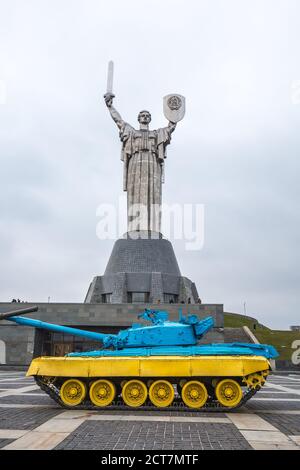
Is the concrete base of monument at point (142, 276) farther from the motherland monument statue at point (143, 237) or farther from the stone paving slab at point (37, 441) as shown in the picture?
the stone paving slab at point (37, 441)

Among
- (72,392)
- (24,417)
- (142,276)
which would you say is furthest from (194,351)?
(142,276)

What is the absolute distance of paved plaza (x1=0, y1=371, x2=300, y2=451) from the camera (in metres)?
6.41

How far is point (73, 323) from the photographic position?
1109 inches

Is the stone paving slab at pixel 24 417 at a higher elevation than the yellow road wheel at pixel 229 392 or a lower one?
lower

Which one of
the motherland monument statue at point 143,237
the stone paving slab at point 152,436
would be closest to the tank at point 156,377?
the stone paving slab at point 152,436

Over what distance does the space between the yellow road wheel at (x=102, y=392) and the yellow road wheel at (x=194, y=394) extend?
1753 mm

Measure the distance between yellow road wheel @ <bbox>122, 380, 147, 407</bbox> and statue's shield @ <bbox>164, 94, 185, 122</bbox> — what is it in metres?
29.6

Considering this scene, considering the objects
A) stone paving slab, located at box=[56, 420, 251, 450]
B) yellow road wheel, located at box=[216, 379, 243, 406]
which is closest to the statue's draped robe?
yellow road wheel, located at box=[216, 379, 243, 406]

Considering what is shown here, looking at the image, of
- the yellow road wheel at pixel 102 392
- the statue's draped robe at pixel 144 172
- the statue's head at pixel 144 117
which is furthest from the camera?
the statue's head at pixel 144 117

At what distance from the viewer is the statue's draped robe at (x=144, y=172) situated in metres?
35.0

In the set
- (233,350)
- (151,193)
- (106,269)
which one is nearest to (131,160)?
(151,193)

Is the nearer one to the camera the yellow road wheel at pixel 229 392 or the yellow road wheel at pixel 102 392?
the yellow road wheel at pixel 229 392
